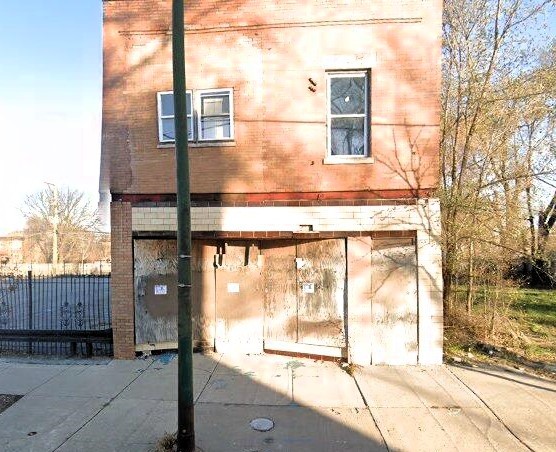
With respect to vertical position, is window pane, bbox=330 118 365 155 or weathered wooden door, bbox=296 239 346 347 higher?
window pane, bbox=330 118 365 155

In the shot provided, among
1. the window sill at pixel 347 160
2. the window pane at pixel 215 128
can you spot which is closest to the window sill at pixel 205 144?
the window pane at pixel 215 128

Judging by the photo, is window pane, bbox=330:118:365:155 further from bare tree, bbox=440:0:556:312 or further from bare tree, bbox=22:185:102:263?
bare tree, bbox=22:185:102:263

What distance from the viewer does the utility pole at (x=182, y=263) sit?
4508 mm

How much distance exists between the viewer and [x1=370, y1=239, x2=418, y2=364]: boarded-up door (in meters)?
7.66

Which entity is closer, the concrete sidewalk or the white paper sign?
the concrete sidewalk

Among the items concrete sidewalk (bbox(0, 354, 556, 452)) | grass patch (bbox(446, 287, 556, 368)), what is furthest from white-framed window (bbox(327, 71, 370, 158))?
grass patch (bbox(446, 287, 556, 368))

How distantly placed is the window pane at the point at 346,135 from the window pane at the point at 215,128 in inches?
82.9

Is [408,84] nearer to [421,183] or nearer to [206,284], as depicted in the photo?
[421,183]

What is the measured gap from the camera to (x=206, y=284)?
8305mm

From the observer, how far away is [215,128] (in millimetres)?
8148

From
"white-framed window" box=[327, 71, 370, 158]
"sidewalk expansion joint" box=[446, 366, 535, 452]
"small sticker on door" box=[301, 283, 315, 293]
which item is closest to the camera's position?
"sidewalk expansion joint" box=[446, 366, 535, 452]

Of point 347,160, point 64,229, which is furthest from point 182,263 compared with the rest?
point 64,229

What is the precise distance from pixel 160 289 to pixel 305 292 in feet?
9.71

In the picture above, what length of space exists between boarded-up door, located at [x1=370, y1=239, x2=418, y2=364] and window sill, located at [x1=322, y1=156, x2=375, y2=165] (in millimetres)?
1574
